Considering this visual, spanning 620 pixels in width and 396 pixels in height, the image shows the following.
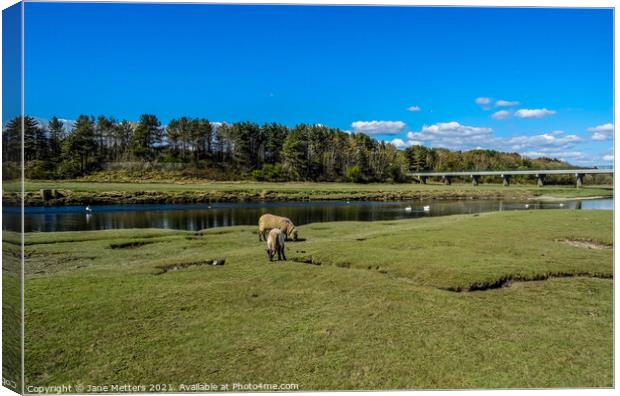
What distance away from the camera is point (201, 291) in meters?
9.48

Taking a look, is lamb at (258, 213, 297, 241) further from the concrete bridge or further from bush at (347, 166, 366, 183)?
the concrete bridge

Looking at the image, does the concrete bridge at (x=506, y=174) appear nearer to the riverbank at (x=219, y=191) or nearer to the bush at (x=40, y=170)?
the riverbank at (x=219, y=191)

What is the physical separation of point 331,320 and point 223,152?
1107cm

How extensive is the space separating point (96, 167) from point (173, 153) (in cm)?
324

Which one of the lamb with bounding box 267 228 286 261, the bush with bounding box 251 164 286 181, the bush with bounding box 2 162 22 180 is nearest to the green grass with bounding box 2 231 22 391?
the bush with bounding box 2 162 22 180

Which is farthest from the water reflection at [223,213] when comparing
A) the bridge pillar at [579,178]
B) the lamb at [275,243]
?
the lamb at [275,243]

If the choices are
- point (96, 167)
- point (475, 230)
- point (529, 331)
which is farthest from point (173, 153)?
point (529, 331)

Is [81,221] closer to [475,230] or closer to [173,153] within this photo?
[173,153]

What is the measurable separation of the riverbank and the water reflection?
82cm

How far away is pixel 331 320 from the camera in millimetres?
8188

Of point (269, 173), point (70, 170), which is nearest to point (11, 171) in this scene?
point (70, 170)

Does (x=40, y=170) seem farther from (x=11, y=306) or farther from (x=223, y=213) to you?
(x=223, y=213)

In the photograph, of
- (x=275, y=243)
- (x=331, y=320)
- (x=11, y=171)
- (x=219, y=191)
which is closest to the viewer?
(x=11, y=171)

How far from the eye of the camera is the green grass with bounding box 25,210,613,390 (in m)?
6.99
